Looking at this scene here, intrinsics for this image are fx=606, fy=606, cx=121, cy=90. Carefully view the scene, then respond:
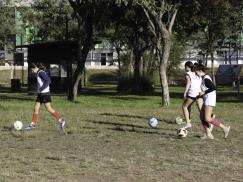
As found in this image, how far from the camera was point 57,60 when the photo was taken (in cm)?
3831

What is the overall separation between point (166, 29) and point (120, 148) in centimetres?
1634

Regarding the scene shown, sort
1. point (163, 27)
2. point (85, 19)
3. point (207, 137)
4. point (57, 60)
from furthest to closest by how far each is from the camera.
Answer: point (57, 60)
point (85, 19)
point (163, 27)
point (207, 137)

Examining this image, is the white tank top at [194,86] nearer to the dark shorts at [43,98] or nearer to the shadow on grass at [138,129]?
the shadow on grass at [138,129]

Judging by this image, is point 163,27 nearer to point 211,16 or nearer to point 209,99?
point 209,99

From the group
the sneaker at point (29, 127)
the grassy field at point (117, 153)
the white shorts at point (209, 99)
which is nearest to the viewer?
the grassy field at point (117, 153)

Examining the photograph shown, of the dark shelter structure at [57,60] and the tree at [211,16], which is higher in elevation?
the tree at [211,16]

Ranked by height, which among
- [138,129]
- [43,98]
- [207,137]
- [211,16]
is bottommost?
[138,129]

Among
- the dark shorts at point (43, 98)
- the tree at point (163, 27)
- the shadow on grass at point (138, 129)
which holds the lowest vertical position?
the shadow on grass at point (138, 129)

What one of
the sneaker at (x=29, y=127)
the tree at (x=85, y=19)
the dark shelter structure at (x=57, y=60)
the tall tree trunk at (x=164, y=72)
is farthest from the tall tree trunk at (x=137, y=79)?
the sneaker at (x=29, y=127)

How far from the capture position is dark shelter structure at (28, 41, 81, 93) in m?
37.7

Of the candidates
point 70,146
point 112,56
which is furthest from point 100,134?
point 112,56

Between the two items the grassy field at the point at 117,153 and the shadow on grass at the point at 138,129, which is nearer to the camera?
the grassy field at the point at 117,153

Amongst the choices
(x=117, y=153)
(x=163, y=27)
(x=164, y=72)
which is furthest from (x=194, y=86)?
(x=163, y=27)

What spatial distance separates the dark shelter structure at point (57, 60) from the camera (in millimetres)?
37656
